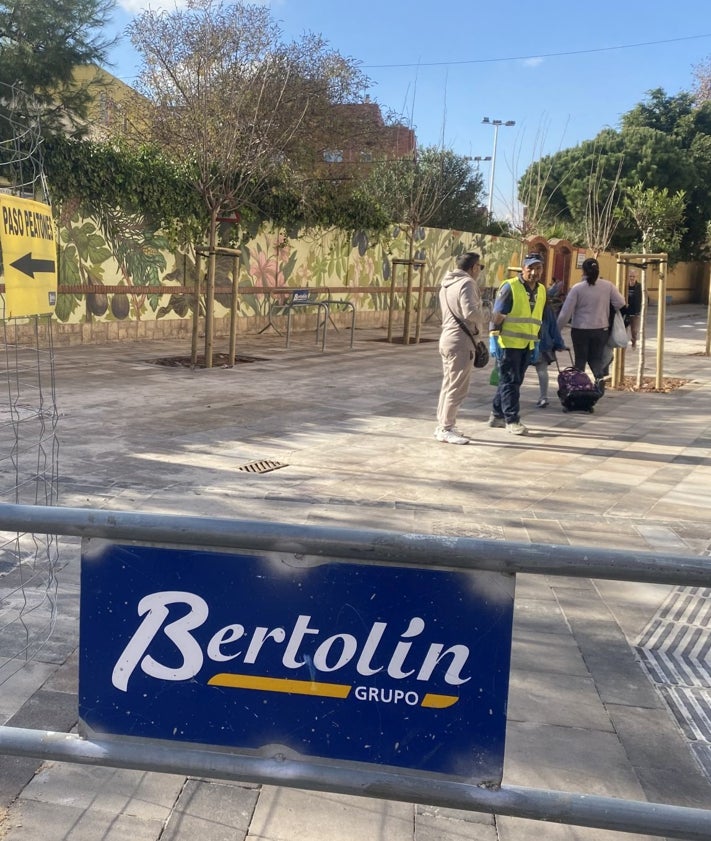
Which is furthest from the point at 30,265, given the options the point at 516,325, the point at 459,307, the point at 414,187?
the point at 414,187

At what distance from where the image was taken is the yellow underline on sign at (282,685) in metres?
1.73

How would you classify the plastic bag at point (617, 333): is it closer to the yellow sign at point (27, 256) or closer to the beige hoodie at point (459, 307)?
the beige hoodie at point (459, 307)

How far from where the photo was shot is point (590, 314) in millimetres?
9664

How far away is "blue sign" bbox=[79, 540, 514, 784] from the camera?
1677 mm

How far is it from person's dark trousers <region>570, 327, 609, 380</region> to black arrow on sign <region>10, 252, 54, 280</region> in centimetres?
733

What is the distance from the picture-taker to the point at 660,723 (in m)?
3.17

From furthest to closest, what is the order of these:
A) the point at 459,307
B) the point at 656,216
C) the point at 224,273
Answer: the point at 656,216, the point at 224,273, the point at 459,307

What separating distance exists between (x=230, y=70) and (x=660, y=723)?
14.4 metres

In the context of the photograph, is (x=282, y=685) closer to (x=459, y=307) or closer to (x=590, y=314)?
(x=459, y=307)

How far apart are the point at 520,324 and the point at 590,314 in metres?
2.03

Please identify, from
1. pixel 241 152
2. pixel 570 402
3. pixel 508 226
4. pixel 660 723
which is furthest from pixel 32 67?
pixel 508 226

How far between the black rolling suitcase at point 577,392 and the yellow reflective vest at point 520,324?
5.30 ft

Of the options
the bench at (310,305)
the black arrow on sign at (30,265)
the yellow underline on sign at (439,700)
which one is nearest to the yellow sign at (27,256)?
the black arrow on sign at (30,265)

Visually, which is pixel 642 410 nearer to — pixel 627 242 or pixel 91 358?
pixel 91 358
